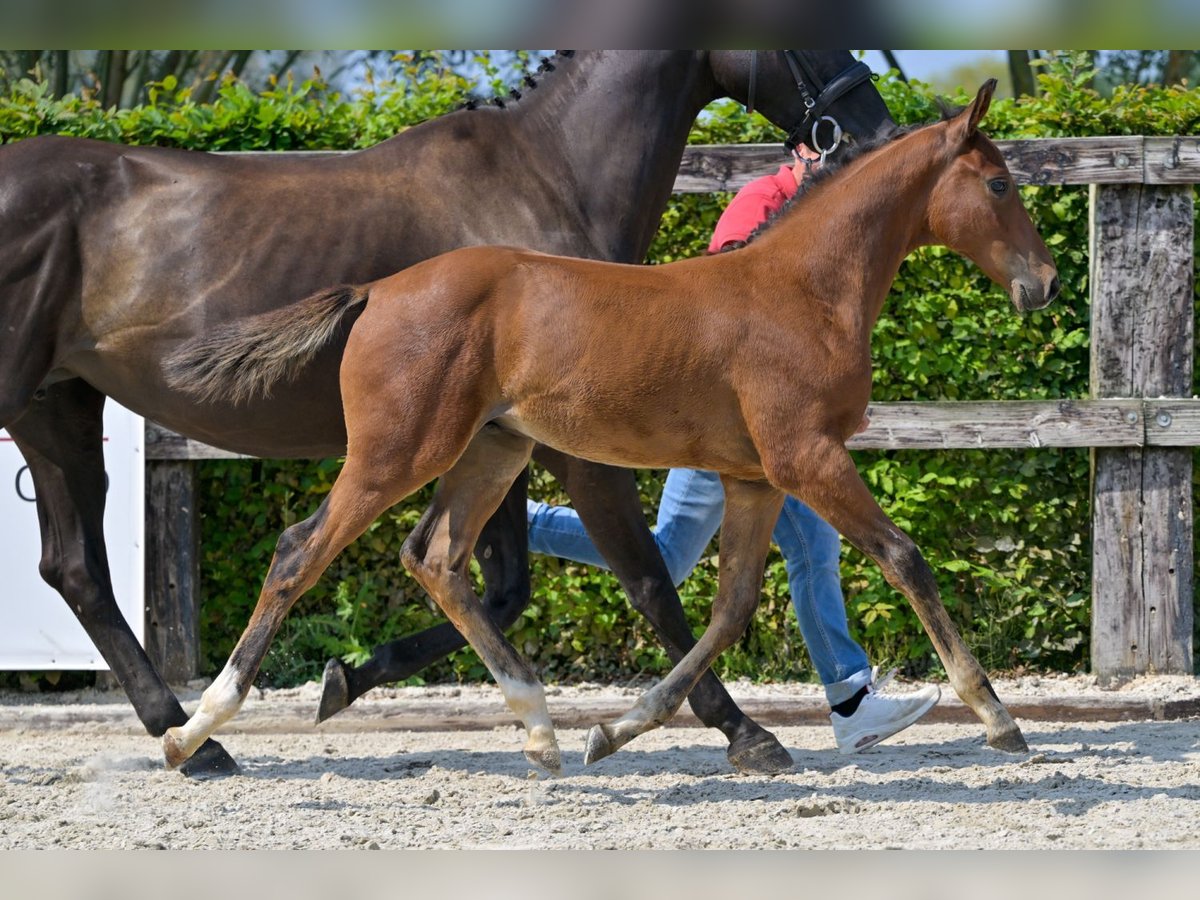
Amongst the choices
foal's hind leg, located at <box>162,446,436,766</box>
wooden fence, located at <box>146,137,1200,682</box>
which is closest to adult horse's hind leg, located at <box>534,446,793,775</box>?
foal's hind leg, located at <box>162,446,436,766</box>

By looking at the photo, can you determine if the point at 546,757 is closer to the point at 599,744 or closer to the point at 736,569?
the point at 599,744

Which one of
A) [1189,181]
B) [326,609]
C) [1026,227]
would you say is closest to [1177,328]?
[1189,181]

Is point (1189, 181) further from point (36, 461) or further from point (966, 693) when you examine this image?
point (36, 461)

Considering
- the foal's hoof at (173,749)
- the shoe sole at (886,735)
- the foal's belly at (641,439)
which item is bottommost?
the shoe sole at (886,735)

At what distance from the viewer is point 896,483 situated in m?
5.16

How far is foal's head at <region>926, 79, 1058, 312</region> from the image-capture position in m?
3.42

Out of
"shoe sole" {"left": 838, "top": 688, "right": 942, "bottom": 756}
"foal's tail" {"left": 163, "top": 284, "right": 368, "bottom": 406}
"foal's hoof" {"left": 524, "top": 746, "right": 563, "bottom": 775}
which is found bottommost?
"shoe sole" {"left": 838, "top": 688, "right": 942, "bottom": 756}

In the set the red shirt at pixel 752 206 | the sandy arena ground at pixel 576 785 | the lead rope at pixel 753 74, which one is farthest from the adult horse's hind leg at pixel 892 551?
the lead rope at pixel 753 74

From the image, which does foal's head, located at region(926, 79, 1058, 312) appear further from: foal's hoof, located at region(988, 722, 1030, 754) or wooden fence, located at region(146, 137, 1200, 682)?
wooden fence, located at region(146, 137, 1200, 682)

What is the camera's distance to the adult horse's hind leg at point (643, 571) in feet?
12.6

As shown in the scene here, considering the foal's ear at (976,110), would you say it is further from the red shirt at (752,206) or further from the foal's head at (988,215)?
the red shirt at (752,206)

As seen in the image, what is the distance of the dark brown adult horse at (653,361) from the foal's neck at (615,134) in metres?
0.55
